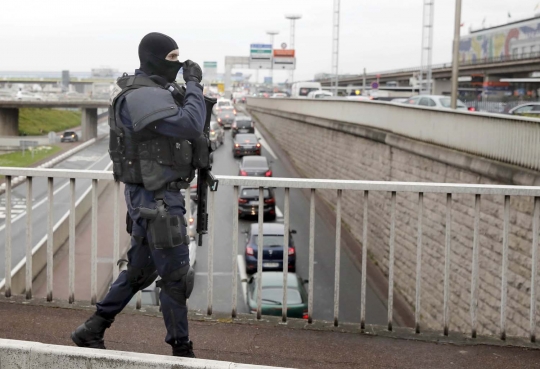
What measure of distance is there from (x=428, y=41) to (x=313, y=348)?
3603cm

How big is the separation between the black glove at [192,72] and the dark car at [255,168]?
38.6 meters

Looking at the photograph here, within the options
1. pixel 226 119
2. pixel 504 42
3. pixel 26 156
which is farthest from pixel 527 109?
pixel 226 119

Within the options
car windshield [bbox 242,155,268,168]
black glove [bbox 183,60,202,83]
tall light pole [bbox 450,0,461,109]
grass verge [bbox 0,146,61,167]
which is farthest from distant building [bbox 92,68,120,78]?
black glove [bbox 183,60,202,83]

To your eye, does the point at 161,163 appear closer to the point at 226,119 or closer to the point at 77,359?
the point at 77,359

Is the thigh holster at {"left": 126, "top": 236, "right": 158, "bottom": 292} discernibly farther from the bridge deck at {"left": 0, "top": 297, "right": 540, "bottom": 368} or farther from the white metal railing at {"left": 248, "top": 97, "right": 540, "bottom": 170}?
the white metal railing at {"left": 248, "top": 97, "right": 540, "bottom": 170}

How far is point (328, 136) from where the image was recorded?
37.9 meters

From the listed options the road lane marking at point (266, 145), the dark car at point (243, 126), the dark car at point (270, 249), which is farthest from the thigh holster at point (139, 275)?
the dark car at point (243, 126)

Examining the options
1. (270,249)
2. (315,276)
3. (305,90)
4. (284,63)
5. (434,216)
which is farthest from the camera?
(284,63)

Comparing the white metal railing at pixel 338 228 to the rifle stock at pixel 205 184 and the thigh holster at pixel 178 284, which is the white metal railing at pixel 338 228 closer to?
the rifle stock at pixel 205 184

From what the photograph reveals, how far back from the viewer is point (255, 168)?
43969 millimetres

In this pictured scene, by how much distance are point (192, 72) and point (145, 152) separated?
547 mm

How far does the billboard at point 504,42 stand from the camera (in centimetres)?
5069

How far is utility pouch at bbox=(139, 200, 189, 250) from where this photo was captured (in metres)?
4.12

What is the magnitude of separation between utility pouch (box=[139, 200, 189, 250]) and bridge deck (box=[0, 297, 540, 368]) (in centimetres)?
88
